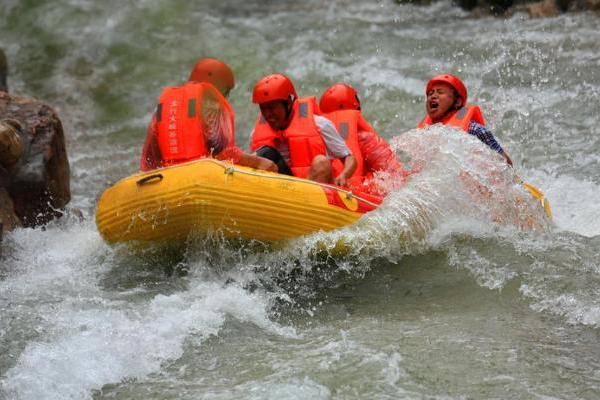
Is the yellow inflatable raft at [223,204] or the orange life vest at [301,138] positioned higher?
the orange life vest at [301,138]

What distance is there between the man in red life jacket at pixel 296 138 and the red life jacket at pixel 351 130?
230 millimetres

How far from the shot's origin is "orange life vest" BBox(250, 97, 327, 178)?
22.8 feet

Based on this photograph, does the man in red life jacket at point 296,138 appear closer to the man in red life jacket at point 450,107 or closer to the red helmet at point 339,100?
the red helmet at point 339,100

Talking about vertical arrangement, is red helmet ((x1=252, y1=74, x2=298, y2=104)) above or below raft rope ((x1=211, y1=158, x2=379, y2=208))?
above

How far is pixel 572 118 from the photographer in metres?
10.2

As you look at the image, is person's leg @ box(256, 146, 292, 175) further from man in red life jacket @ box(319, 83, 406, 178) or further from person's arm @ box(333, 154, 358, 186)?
man in red life jacket @ box(319, 83, 406, 178)

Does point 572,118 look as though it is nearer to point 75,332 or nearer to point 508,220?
point 508,220

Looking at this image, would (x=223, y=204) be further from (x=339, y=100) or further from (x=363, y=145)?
(x=339, y=100)

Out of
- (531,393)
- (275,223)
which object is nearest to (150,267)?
(275,223)

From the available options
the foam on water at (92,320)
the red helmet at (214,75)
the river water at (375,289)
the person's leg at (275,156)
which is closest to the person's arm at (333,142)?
the person's leg at (275,156)

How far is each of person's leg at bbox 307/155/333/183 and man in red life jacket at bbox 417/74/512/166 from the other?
1487mm

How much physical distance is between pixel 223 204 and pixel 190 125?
1083 mm

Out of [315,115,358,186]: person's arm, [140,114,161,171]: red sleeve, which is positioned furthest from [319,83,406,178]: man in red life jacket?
[140,114,161,171]: red sleeve

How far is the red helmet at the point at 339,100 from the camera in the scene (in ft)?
26.4
